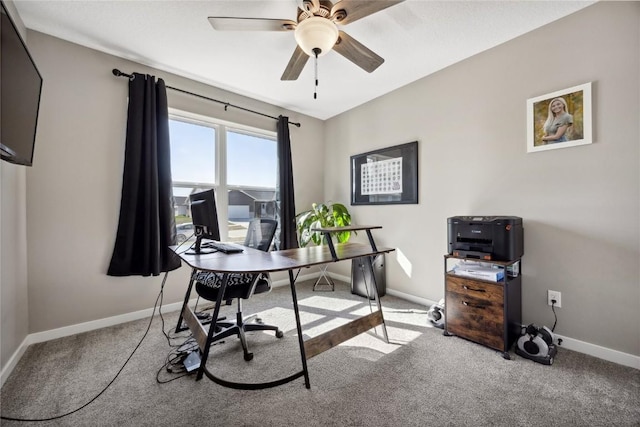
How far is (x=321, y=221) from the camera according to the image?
11.1ft

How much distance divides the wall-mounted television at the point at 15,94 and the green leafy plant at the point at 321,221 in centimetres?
252

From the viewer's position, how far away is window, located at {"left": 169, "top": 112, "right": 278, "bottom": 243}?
114 inches

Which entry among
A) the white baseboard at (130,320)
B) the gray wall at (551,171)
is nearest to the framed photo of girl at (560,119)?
the gray wall at (551,171)

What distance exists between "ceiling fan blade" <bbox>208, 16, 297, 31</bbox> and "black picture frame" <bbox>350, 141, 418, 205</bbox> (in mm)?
1834

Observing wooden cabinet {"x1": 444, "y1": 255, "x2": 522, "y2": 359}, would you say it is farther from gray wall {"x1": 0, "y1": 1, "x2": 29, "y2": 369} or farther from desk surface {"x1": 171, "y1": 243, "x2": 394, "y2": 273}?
gray wall {"x1": 0, "y1": 1, "x2": 29, "y2": 369}

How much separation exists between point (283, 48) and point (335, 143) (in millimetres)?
Answer: 1782

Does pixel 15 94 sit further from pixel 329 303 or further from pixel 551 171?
pixel 551 171

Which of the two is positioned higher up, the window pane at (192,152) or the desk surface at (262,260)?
the window pane at (192,152)

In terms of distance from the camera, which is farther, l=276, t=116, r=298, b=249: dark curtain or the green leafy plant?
l=276, t=116, r=298, b=249: dark curtain

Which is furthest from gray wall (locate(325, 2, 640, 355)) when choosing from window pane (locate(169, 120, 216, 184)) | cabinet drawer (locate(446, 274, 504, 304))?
window pane (locate(169, 120, 216, 184))

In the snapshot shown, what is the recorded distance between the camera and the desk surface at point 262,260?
57.4 inches

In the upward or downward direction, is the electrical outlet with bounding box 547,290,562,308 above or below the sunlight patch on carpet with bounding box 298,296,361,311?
above

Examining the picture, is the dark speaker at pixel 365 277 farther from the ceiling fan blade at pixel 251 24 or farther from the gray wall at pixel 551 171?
the ceiling fan blade at pixel 251 24

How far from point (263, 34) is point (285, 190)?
1.81m
